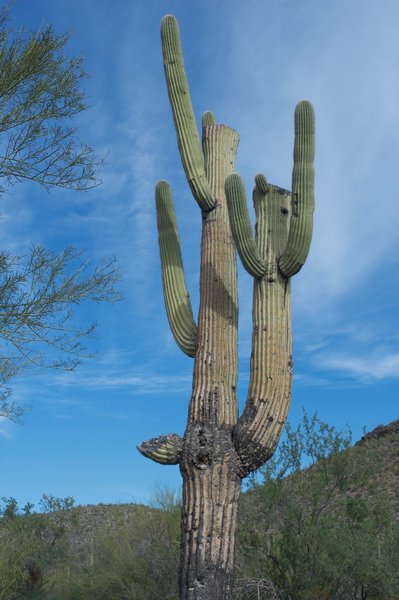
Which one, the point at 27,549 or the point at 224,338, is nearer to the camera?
the point at 224,338

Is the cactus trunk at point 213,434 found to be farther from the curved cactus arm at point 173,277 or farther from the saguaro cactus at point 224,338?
the curved cactus arm at point 173,277

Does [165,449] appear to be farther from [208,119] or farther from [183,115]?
[208,119]

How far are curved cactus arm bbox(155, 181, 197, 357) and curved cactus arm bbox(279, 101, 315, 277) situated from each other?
121 cm

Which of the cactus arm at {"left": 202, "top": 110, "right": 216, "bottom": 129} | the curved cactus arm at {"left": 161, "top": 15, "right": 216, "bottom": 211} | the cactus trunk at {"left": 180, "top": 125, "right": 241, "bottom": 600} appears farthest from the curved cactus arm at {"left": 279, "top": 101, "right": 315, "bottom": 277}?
the cactus arm at {"left": 202, "top": 110, "right": 216, "bottom": 129}

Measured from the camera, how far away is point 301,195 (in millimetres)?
7430

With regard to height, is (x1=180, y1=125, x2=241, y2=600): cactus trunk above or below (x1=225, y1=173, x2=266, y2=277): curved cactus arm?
below

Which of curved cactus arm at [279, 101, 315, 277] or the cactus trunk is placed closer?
the cactus trunk

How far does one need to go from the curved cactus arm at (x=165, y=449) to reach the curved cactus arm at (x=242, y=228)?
6.05 feet

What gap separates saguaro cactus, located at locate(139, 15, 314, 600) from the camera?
6730 millimetres

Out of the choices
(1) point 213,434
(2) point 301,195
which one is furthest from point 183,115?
(1) point 213,434

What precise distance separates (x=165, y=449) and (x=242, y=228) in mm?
2301

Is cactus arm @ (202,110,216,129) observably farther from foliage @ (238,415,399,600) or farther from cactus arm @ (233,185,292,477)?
foliage @ (238,415,399,600)

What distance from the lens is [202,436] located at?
696 centimetres

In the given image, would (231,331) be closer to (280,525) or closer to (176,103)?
(176,103)
